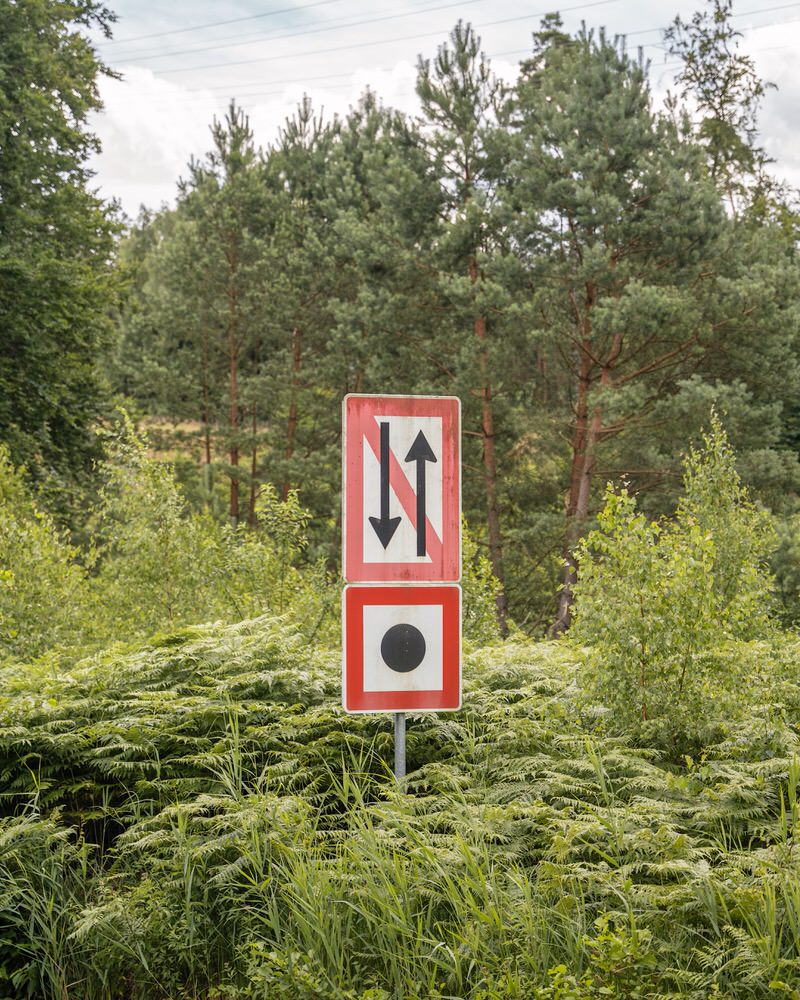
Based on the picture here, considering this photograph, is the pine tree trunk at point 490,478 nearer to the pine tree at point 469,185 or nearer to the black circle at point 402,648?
the pine tree at point 469,185

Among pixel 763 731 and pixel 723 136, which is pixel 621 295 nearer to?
pixel 723 136

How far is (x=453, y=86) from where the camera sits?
78.8ft

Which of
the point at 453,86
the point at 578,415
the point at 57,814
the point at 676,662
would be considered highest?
the point at 453,86

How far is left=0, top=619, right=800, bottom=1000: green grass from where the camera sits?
10.7 feet

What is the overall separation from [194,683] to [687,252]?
17.7m

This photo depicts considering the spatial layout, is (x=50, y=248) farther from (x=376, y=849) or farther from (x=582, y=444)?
(x=376, y=849)

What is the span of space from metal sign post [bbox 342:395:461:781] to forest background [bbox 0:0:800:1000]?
443 millimetres

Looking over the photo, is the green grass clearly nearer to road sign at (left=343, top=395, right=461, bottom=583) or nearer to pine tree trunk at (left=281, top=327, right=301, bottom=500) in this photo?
road sign at (left=343, top=395, right=461, bottom=583)

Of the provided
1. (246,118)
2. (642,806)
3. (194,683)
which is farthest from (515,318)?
(642,806)

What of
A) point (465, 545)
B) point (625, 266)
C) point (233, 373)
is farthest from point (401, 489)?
point (233, 373)

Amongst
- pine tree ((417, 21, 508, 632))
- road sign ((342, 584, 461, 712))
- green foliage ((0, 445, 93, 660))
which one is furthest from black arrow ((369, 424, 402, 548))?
pine tree ((417, 21, 508, 632))

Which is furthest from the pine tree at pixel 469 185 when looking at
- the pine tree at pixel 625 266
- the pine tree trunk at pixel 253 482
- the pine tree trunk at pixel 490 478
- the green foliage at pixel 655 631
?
the green foliage at pixel 655 631

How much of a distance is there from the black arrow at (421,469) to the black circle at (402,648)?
13.3 inches

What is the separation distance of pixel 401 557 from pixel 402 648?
1.28ft
